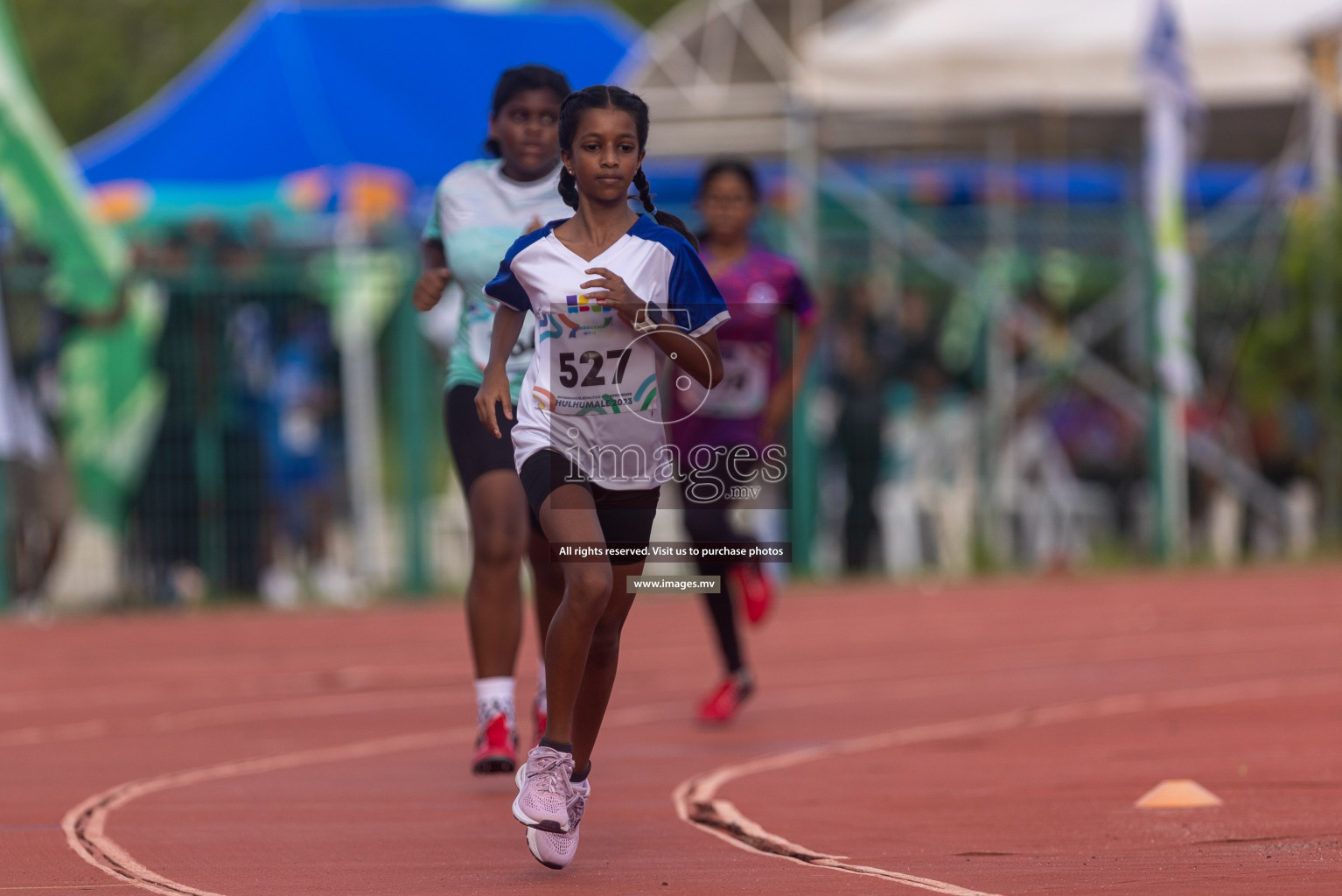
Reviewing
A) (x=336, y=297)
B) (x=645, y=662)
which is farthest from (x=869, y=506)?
(x=645, y=662)

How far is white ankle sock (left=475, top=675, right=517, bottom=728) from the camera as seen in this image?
22.9ft

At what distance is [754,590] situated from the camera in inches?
373

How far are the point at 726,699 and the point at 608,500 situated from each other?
330 cm

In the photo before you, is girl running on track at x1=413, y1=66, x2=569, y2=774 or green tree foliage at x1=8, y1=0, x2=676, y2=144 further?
green tree foliage at x1=8, y1=0, x2=676, y2=144

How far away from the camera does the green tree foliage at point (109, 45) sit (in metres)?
39.1

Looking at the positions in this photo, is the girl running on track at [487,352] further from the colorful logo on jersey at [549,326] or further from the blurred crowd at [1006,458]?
the blurred crowd at [1006,458]

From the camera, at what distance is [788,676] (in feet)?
35.7

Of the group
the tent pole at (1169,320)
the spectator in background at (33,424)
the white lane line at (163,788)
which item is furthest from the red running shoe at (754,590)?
the tent pole at (1169,320)

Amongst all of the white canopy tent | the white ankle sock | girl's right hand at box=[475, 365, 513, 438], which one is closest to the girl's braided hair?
girl's right hand at box=[475, 365, 513, 438]

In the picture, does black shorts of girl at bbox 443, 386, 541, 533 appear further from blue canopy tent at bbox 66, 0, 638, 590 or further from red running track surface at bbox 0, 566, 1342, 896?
blue canopy tent at bbox 66, 0, 638, 590

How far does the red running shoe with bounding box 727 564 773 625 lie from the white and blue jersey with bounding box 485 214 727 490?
380cm

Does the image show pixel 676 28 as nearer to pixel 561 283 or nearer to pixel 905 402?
pixel 905 402

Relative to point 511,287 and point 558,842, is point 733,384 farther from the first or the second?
point 558,842

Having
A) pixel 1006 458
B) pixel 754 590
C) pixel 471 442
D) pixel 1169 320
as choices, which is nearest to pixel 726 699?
pixel 754 590
